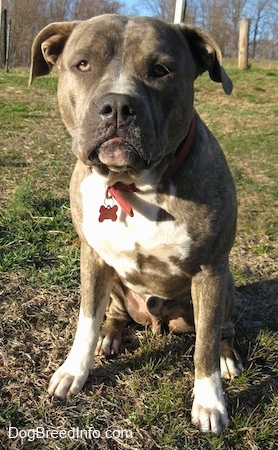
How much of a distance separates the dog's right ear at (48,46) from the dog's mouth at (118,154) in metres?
0.66

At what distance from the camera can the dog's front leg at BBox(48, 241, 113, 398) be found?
8.04 feet

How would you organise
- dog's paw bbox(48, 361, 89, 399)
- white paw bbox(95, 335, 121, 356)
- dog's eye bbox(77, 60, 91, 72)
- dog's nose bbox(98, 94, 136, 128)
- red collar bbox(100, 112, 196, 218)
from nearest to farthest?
dog's nose bbox(98, 94, 136, 128) → dog's eye bbox(77, 60, 91, 72) → red collar bbox(100, 112, 196, 218) → dog's paw bbox(48, 361, 89, 399) → white paw bbox(95, 335, 121, 356)

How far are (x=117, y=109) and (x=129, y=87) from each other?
0.14 metres

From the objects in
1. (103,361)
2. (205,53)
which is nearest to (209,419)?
(103,361)

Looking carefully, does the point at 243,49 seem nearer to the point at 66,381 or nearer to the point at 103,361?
the point at 103,361

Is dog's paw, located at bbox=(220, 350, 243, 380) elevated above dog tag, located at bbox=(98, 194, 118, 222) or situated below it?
below

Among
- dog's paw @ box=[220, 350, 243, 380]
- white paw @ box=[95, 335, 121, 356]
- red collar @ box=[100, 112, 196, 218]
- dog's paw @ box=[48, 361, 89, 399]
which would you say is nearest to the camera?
red collar @ box=[100, 112, 196, 218]

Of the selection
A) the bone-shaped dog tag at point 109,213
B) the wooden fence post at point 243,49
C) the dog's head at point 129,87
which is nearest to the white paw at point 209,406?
the bone-shaped dog tag at point 109,213

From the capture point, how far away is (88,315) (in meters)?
2.54

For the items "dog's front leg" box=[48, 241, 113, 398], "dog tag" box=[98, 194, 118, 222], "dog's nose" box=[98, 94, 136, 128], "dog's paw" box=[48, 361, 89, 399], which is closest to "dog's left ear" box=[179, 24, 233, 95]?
"dog's nose" box=[98, 94, 136, 128]

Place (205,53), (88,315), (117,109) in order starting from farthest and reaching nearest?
(88,315) → (205,53) → (117,109)

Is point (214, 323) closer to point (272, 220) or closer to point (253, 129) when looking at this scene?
point (272, 220)

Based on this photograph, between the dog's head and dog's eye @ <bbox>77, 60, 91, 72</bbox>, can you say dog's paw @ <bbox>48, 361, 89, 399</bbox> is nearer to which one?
the dog's head

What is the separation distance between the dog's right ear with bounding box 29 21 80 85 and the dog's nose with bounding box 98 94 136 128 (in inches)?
23.0
